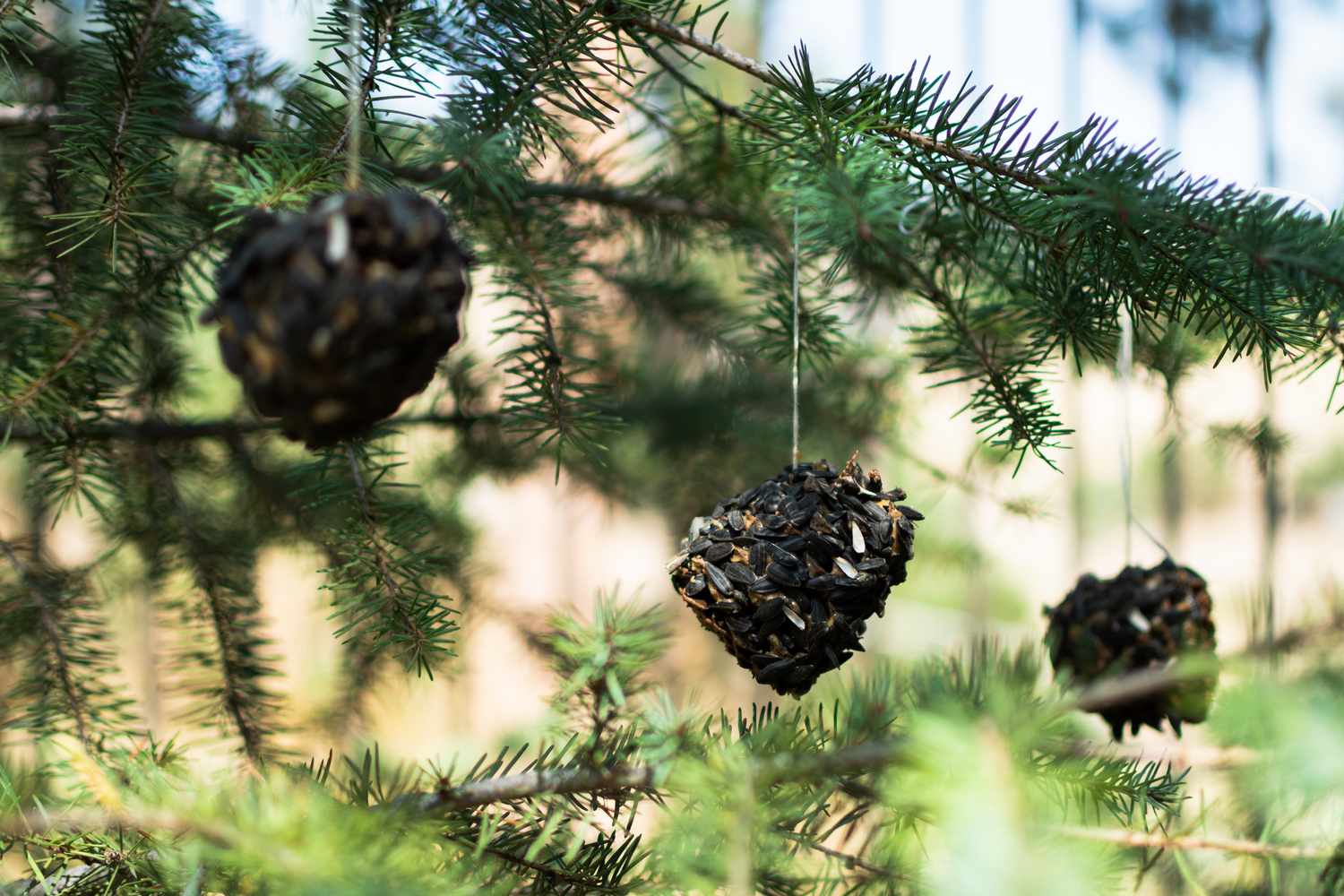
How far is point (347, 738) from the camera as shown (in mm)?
820

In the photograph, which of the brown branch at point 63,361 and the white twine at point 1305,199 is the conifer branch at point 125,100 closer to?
the brown branch at point 63,361

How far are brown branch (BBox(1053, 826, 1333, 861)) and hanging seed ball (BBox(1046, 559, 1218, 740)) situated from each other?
49 mm

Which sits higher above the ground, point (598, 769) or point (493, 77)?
point (493, 77)

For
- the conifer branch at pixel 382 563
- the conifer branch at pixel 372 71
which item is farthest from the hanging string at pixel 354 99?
the conifer branch at pixel 382 563

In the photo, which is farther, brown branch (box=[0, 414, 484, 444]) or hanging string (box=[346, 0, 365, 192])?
brown branch (box=[0, 414, 484, 444])

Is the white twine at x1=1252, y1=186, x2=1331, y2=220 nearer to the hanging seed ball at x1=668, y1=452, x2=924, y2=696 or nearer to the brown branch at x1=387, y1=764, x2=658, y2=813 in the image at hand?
the hanging seed ball at x1=668, y1=452, x2=924, y2=696

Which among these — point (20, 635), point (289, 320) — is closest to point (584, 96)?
point (289, 320)

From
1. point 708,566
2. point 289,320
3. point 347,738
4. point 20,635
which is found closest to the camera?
point 289,320

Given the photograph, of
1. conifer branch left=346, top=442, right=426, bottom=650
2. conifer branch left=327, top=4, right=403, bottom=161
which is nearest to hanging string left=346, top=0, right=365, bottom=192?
conifer branch left=327, top=4, right=403, bottom=161

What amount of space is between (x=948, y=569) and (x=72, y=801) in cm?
77

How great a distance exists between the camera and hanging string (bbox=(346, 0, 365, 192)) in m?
0.29

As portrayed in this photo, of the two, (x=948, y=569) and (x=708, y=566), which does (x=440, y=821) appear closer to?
(x=708, y=566)

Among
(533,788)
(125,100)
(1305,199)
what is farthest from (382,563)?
(1305,199)

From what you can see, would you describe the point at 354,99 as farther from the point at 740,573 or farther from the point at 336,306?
the point at 740,573
